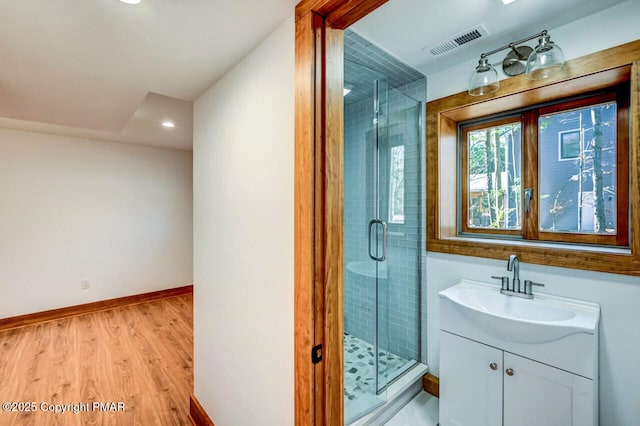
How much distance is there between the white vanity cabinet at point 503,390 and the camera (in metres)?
1.37

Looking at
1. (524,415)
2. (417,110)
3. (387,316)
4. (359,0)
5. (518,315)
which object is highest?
(417,110)

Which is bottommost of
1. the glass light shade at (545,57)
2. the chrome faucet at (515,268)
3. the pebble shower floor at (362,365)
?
the pebble shower floor at (362,365)

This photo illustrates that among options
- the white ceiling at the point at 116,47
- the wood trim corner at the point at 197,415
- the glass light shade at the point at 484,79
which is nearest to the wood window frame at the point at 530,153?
the glass light shade at the point at 484,79

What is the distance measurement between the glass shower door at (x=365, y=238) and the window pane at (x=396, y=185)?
4.6 inches

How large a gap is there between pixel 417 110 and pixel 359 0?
1.58m

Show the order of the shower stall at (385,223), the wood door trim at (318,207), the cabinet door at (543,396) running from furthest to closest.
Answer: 1. the shower stall at (385,223)
2. the cabinet door at (543,396)
3. the wood door trim at (318,207)

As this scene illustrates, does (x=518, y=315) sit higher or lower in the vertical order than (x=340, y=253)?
lower

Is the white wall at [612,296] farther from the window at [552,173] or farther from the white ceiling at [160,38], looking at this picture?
the window at [552,173]

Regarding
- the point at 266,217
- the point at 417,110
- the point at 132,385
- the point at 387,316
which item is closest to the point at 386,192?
the point at 417,110

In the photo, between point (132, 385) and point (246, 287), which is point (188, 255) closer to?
point (132, 385)

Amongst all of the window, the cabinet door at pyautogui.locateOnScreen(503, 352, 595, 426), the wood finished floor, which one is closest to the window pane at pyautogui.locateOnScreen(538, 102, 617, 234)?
the window

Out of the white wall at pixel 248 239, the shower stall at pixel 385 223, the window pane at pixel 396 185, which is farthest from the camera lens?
the window pane at pixel 396 185

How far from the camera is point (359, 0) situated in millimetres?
891

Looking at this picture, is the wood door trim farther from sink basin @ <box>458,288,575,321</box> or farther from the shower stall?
the shower stall
